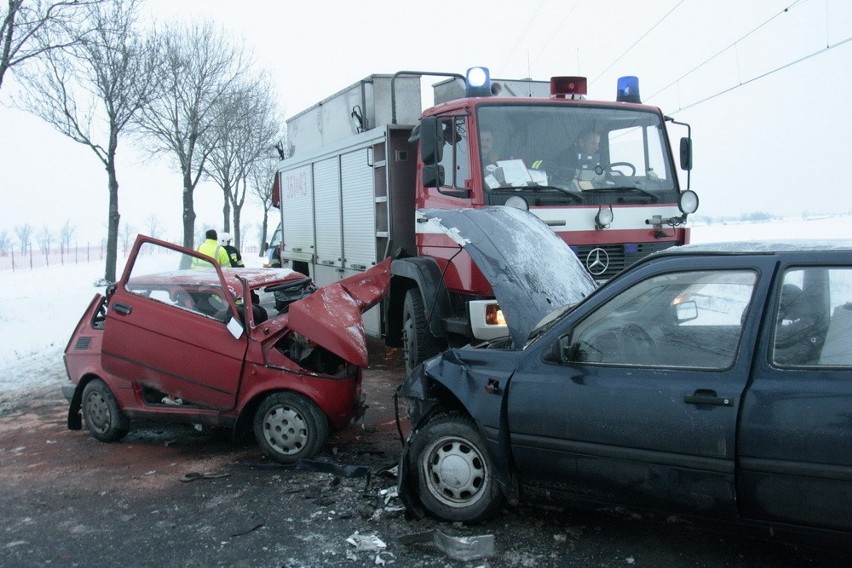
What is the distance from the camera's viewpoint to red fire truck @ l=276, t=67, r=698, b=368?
6680mm

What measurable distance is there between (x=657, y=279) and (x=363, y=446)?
318cm

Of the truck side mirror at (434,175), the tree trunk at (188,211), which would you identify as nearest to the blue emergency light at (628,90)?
the truck side mirror at (434,175)

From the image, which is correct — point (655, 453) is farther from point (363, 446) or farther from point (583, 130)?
point (583, 130)

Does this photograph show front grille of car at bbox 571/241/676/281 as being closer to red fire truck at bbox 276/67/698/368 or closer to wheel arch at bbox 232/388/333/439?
red fire truck at bbox 276/67/698/368

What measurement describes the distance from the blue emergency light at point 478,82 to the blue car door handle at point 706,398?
460 centimetres

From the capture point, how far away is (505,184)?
6.71 m

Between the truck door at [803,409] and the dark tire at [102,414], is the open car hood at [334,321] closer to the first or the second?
the dark tire at [102,414]

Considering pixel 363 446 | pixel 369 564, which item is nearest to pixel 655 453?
pixel 369 564

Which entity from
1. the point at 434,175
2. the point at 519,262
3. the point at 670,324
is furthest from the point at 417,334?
the point at 670,324

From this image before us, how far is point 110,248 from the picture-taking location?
2014 centimetres

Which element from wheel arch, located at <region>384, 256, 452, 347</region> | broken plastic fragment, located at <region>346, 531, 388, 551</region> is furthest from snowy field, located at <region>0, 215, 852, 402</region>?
wheel arch, located at <region>384, 256, 452, 347</region>

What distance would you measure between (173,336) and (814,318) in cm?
439

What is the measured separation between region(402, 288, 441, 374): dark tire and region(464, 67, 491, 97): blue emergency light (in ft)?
6.85

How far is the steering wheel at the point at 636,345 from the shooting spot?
368 centimetres
